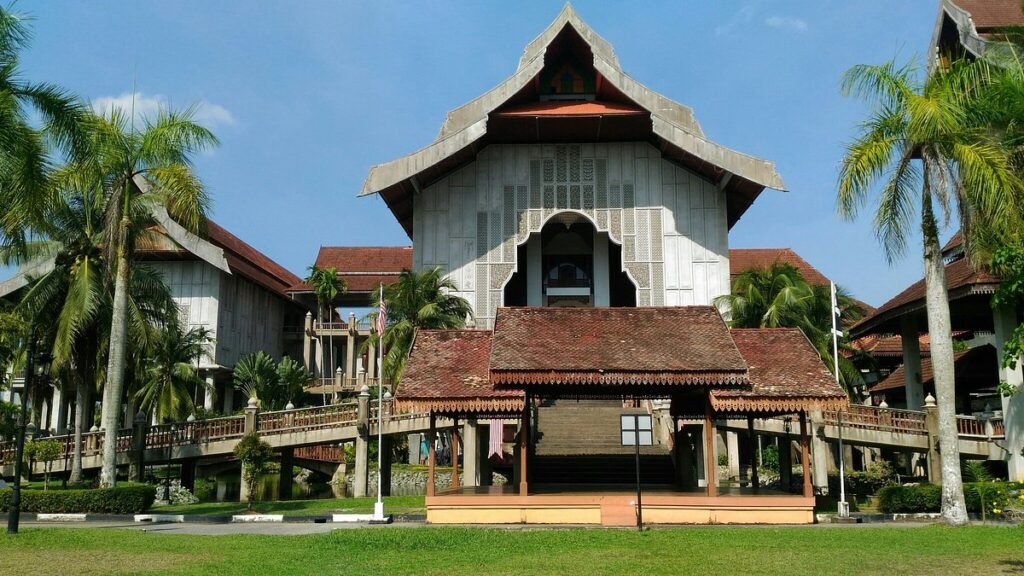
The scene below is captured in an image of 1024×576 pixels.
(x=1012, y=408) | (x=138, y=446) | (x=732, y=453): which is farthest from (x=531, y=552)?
(x=732, y=453)

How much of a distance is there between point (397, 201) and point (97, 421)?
866 inches

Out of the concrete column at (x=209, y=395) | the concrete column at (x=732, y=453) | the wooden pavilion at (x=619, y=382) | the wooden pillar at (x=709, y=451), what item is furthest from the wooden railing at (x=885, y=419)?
the concrete column at (x=209, y=395)

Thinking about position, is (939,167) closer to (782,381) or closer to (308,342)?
(782,381)

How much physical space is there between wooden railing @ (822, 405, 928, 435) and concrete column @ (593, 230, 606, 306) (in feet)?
41.8

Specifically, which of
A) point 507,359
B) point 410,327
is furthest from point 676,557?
point 410,327

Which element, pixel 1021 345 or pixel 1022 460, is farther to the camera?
pixel 1022 460

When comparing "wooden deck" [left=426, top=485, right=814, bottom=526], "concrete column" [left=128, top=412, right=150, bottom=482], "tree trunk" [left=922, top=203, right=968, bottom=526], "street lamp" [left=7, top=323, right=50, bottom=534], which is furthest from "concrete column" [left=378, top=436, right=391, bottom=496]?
"tree trunk" [left=922, top=203, right=968, bottom=526]

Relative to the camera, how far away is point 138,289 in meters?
27.3

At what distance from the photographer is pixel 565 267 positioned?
40.3m

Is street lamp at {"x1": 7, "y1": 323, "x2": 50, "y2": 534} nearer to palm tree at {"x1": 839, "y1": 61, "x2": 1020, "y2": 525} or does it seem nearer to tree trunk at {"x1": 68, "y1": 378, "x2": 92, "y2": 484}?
tree trunk at {"x1": 68, "y1": 378, "x2": 92, "y2": 484}

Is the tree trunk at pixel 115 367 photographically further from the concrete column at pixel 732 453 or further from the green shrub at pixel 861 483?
the green shrub at pixel 861 483

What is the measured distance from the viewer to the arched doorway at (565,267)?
3838cm

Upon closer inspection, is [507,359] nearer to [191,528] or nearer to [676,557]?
[676,557]

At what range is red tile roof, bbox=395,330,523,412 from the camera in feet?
58.3
